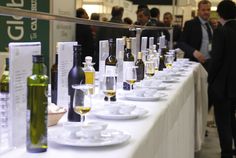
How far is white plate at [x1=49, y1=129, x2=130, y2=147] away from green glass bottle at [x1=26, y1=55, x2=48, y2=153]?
7 cm

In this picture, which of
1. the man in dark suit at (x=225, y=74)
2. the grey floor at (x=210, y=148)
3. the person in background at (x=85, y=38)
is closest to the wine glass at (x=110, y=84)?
the man in dark suit at (x=225, y=74)

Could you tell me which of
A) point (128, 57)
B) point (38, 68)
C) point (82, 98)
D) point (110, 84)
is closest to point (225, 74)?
point (128, 57)

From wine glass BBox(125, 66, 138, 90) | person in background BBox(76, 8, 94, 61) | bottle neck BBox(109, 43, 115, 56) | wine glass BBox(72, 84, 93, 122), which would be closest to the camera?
wine glass BBox(72, 84, 93, 122)

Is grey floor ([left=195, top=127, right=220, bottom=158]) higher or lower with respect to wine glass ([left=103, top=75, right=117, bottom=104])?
lower

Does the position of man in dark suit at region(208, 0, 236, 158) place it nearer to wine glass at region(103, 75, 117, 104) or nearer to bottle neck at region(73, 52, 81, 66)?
wine glass at region(103, 75, 117, 104)

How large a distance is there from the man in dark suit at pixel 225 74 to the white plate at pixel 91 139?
9.43ft

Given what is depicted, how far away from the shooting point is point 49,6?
18.3 ft

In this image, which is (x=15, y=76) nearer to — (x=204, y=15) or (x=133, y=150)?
(x=133, y=150)

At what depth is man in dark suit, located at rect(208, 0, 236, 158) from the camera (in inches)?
163

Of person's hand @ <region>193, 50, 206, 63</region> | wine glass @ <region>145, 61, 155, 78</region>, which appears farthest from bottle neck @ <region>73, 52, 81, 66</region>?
person's hand @ <region>193, 50, 206, 63</region>

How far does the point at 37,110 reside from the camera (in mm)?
1225

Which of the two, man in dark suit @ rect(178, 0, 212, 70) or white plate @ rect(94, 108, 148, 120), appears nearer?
white plate @ rect(94, 108, 148, 120)

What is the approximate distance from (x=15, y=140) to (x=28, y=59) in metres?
0.22

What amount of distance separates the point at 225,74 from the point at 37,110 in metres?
3.22
